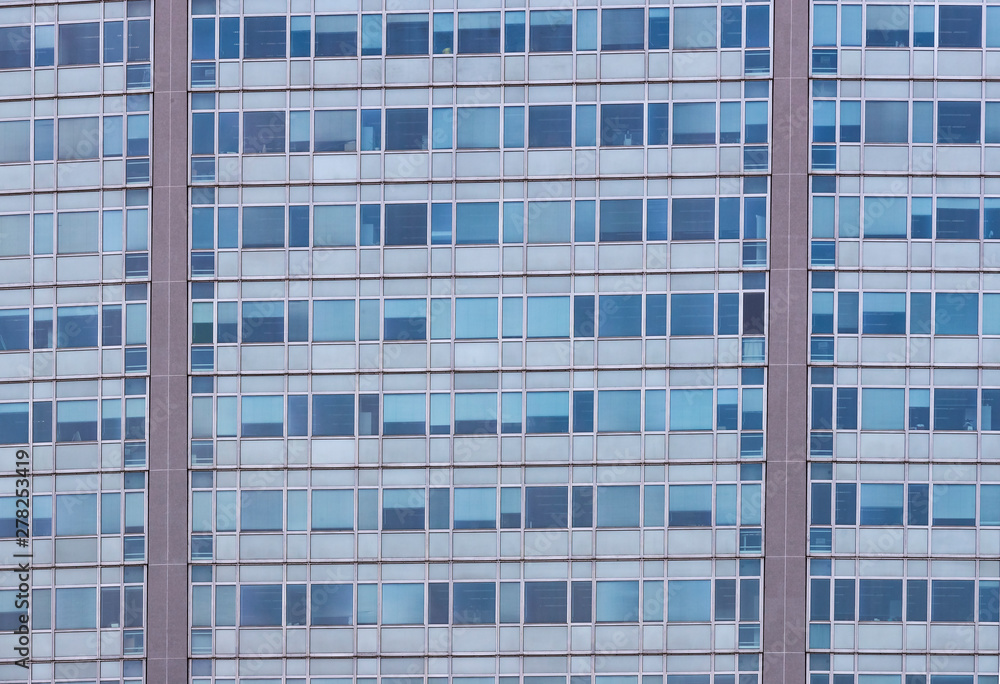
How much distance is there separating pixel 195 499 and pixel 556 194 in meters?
14.7

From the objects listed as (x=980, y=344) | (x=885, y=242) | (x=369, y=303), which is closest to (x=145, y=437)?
(x=369, y=303)

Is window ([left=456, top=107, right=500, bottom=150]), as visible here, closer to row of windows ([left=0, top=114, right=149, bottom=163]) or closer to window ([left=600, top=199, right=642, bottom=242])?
window ([left=600, top=199, right=642, bottom=242])

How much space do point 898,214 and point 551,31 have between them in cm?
1216

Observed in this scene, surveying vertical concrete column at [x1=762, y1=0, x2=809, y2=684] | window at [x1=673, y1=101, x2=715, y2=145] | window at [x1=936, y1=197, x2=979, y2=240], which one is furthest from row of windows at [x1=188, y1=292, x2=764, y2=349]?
window at [x1=936, y1=197, x2=979, y2=240]

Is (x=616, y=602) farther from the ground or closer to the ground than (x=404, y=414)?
closer to the ground

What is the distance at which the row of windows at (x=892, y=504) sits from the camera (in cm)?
3359

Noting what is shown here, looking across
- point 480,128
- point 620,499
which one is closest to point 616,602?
point 620,499

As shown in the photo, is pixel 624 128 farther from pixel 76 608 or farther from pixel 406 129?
pixel 76 608

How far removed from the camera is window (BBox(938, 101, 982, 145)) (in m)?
33.9

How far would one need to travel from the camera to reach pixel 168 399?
34.2 m

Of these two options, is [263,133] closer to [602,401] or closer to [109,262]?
[109,262]

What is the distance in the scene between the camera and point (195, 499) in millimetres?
34281

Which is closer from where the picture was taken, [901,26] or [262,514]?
[901,26]

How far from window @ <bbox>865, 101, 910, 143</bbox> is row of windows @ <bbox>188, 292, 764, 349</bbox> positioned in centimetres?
619
